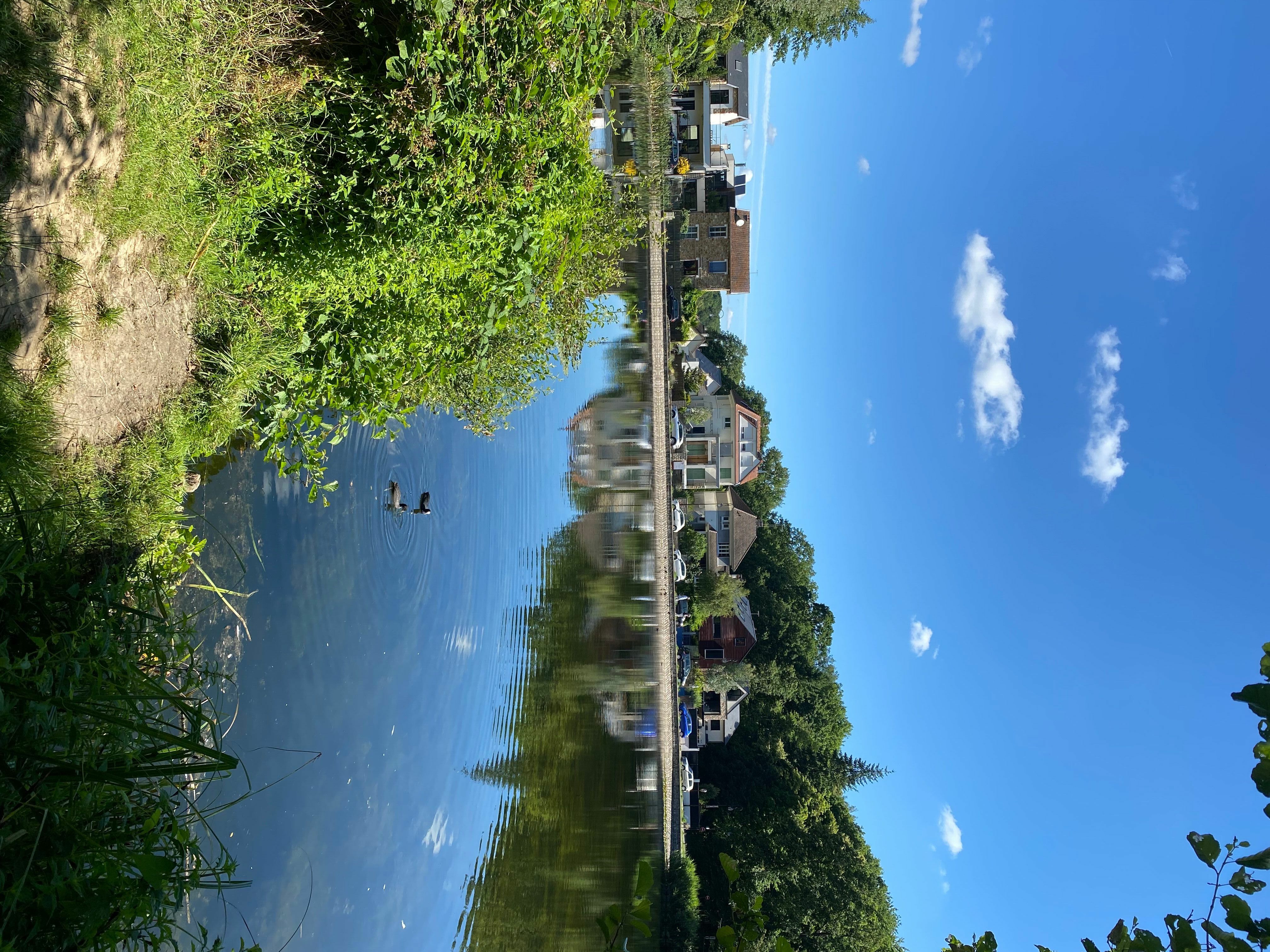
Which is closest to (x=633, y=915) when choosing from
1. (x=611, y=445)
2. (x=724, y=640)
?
(x=611, y=445)

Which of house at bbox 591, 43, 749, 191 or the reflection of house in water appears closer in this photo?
the reflection of house in water

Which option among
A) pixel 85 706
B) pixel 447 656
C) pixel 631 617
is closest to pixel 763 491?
pixel 631 617

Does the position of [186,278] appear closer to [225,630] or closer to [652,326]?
[225,630]

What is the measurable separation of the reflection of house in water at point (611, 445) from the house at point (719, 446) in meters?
14.6

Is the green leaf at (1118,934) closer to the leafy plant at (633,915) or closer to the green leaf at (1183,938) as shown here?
the green leaf at (1183,938)

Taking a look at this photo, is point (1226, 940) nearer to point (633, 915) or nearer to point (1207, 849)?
point (1207, 849)

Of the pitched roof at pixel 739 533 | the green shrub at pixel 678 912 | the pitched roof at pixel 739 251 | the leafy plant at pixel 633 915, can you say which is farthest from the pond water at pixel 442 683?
the pitched roof at pixel 739 533

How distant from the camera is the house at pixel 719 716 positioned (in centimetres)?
3678

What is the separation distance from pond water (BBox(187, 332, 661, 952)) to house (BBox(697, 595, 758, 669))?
20.2 metres

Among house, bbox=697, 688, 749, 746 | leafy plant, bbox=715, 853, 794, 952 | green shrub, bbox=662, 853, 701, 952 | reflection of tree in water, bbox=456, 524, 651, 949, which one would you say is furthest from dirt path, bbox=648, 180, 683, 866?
house, bbox=697, 688, 749, 746

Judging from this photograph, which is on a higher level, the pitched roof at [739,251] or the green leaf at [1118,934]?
the pitched roof at [739,251]

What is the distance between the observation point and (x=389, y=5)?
21.5 feet

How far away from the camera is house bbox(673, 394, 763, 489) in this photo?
34.7m

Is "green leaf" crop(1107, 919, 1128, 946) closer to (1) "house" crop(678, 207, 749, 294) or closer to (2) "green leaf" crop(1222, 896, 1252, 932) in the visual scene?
(2) "green leaf" crop(1222, 896, 1252, 932)
